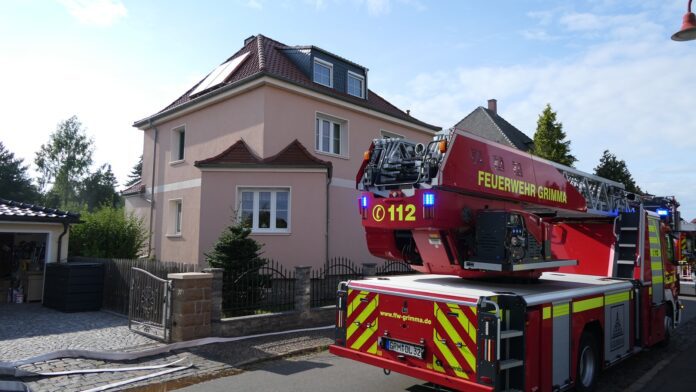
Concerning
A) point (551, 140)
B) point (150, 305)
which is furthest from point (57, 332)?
point (551, 140)

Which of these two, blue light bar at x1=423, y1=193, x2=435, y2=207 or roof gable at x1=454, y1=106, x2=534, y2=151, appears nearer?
blue light bar at x1=423, y1=193, x2=435, y2=207

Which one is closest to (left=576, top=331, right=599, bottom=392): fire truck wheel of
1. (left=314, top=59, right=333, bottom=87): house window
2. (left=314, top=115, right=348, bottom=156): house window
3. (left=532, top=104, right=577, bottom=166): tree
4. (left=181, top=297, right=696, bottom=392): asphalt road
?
(left=181, top=297, right=696, bottom=392): asphalt road

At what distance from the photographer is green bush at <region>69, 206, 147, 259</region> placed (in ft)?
49.7

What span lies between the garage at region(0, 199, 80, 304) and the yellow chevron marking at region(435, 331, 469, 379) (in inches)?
469

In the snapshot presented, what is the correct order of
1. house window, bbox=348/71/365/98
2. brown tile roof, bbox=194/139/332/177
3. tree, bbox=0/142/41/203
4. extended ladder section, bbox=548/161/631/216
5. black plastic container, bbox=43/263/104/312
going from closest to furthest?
extended ladder section, bbox=548/161/631/216 < black plastic container, bbox=43/263/104/312 < brown tile roof, bbox=194/139/332/177 < house window, bbox=348/71/365/98 < tree, bbox=0/142/41/203

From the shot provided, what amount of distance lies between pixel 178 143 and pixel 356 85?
768 cm

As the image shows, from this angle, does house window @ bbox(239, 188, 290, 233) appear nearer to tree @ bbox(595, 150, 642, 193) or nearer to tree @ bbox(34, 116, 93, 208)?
tree @ bbox(595, 150, 642, 193)

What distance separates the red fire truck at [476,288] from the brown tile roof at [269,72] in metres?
10.1

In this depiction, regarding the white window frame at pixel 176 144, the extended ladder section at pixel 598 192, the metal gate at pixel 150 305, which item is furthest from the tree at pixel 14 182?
the extended ladder section at pixel 598 192

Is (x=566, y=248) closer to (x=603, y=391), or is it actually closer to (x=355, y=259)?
(x=603, y=391)

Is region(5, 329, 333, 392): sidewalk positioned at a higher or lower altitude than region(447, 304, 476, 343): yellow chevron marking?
lower

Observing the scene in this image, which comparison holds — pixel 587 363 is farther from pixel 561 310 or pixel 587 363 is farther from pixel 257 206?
pixel 257 206

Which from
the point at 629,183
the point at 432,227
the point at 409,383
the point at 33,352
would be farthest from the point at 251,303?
the point at 629,183

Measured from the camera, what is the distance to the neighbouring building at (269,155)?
14.9 m
